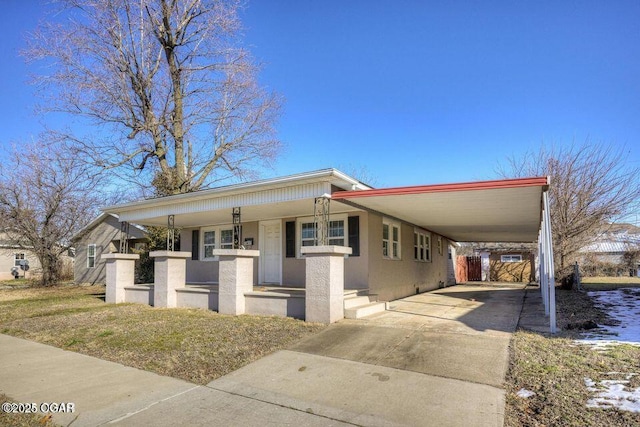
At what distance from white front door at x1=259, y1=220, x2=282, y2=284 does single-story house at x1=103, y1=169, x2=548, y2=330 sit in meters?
0.03

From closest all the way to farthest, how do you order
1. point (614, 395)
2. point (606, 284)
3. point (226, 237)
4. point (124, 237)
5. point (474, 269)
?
Answer: point (614, 395) < point (124, 237) < point (226, 237) < point (606, 284) < point (474, 269)

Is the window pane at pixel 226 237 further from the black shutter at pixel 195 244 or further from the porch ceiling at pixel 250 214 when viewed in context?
the black shutter at pixel 195 244

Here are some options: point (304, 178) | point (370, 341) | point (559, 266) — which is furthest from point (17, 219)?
→ point (559, 266)

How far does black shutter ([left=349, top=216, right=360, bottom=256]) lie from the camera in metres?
10.9

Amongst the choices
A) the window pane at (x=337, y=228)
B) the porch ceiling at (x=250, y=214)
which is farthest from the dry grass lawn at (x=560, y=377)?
the window pane at (x=337, y=228)

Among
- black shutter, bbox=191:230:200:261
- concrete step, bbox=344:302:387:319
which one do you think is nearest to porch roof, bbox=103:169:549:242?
black shutter, bbox=191:230:200:261

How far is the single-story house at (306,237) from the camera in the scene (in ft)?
26.6

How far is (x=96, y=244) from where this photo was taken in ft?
71.7

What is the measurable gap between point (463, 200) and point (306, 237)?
5225 mm

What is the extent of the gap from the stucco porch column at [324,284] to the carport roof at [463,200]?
137cm

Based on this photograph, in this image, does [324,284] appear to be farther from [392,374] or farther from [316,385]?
[316,385]

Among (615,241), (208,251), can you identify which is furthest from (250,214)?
(615,241)

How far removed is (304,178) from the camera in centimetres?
870

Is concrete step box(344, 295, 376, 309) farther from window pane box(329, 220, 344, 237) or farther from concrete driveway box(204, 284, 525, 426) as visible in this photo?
window pane box(329, 220, 344, 237)
